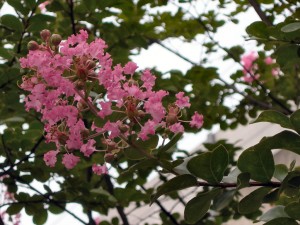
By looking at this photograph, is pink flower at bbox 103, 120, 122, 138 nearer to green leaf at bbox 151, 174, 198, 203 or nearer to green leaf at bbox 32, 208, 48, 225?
green leaf at bbox 151, 174, 198, 203

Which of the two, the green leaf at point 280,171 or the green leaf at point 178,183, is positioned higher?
the green leaf at point 178,183

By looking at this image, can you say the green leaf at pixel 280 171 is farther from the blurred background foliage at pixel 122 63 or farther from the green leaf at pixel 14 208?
the green leaf at pixel 14 208

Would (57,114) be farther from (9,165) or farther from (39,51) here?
(9,165)

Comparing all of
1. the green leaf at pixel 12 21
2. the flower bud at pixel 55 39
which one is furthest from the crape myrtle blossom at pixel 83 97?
the green leaf at pixel 12 21

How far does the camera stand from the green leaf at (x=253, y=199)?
0.96 meters

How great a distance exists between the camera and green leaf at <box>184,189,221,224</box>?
938 millimetres

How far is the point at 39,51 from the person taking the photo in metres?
0.91

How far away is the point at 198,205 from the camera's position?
0.96m

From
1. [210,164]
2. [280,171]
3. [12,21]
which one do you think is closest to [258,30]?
[280,171]

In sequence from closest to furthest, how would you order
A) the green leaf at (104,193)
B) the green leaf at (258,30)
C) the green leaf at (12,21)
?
the green leaf at (258,30)
the green leaf at (12,21)
the green leaf at (104,193)

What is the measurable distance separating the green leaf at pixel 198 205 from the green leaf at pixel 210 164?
4 centimetres

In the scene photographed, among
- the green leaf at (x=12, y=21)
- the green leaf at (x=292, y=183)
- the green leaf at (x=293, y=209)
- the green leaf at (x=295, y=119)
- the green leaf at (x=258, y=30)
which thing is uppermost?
the green leaf at (x=12, y=21)

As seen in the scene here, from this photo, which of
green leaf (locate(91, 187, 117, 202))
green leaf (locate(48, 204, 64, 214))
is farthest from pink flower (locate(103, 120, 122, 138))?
green leaf (locate(48, 204, 64, 214))

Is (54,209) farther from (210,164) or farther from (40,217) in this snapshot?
(210,164)
